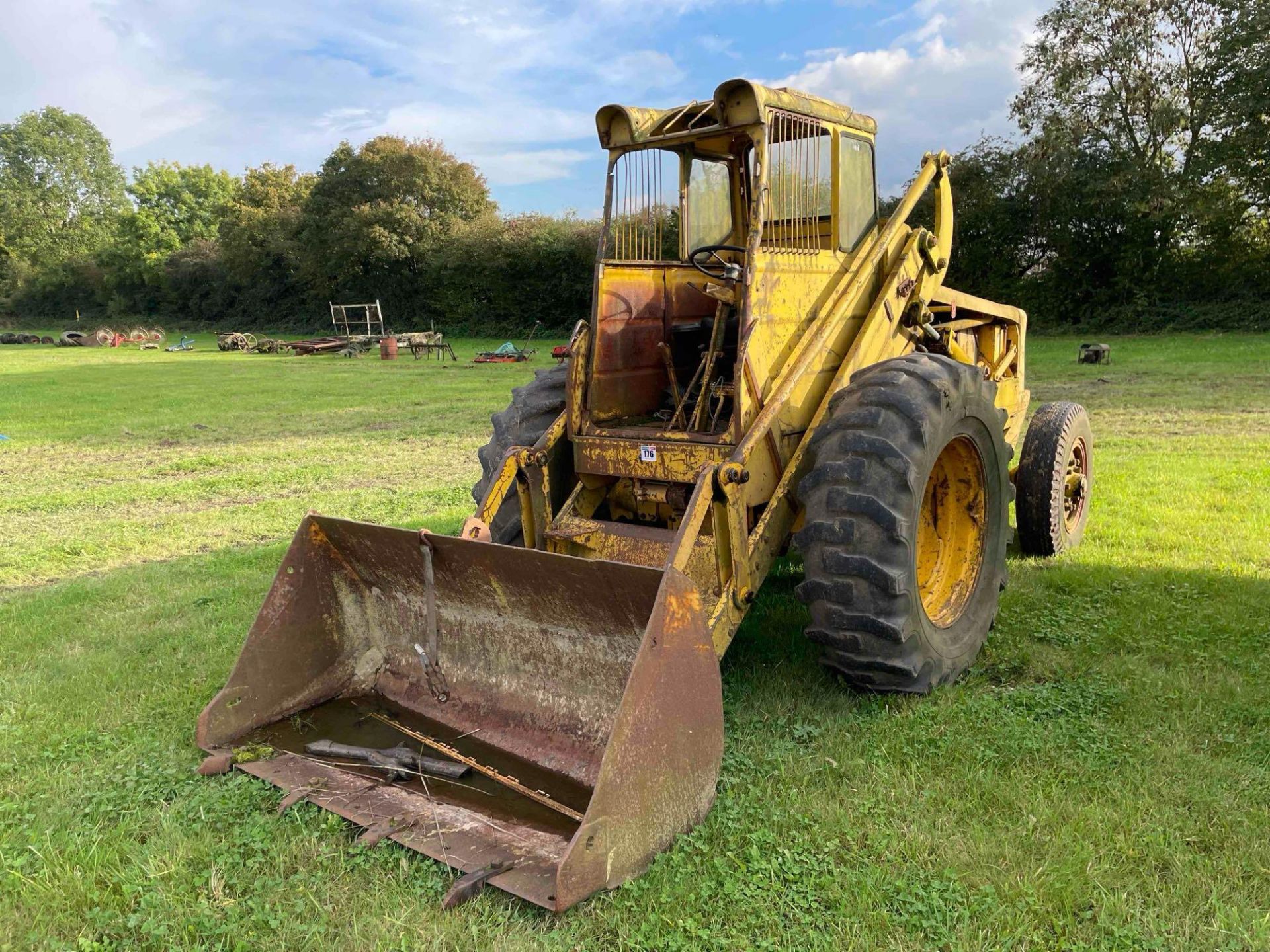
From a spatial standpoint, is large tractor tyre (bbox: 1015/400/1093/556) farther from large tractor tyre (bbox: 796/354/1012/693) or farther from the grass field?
large tractor tyre (bbox: 796/354/1012/693)

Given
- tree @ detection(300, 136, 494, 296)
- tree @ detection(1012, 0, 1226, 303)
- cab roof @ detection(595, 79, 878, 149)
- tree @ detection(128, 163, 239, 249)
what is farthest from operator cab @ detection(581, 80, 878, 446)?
tree @ detection(128, 163, 239, 249)

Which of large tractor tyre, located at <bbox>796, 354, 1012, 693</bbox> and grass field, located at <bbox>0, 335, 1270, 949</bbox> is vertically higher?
large tractor tyre, located at <bbox>796, 354, 1012, 693</bbox>

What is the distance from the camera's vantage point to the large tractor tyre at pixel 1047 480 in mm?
6074

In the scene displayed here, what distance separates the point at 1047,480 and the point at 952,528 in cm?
172

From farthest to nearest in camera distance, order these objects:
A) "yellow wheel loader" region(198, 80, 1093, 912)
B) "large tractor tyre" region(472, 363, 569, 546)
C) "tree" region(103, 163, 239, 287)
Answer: "tree" region(103, 163, 239, 287)
"large tractor tyre" region(472, 363, 569, 546)
"yellow wheel loader" region(198, 80, 1093, 912)

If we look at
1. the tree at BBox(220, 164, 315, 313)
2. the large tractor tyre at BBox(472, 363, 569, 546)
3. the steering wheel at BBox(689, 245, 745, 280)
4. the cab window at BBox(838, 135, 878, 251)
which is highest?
the tree at BBox(220, 164, 315, 313)

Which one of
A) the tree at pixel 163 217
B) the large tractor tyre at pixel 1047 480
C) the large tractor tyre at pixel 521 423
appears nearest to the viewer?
the large tractor tyre at pixel 521 423

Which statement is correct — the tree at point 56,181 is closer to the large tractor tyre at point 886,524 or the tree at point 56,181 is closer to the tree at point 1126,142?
the tree at point 1126,142

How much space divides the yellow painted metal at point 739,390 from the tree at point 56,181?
73794 millimetres

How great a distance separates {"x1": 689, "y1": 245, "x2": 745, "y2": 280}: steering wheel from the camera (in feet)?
14.8

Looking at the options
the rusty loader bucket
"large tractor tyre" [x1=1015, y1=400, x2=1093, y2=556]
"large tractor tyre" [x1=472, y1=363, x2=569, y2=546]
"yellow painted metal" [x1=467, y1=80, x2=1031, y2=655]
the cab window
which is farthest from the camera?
"large tractor tyre" [x1=1015, y1=400, x2=1093, y2=556]

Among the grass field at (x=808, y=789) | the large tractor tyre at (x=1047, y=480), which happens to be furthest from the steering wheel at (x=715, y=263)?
the large tractor tyre at (x=1047, y=480)

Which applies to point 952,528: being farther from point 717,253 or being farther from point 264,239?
point 264,239

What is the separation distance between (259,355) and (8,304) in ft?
135
